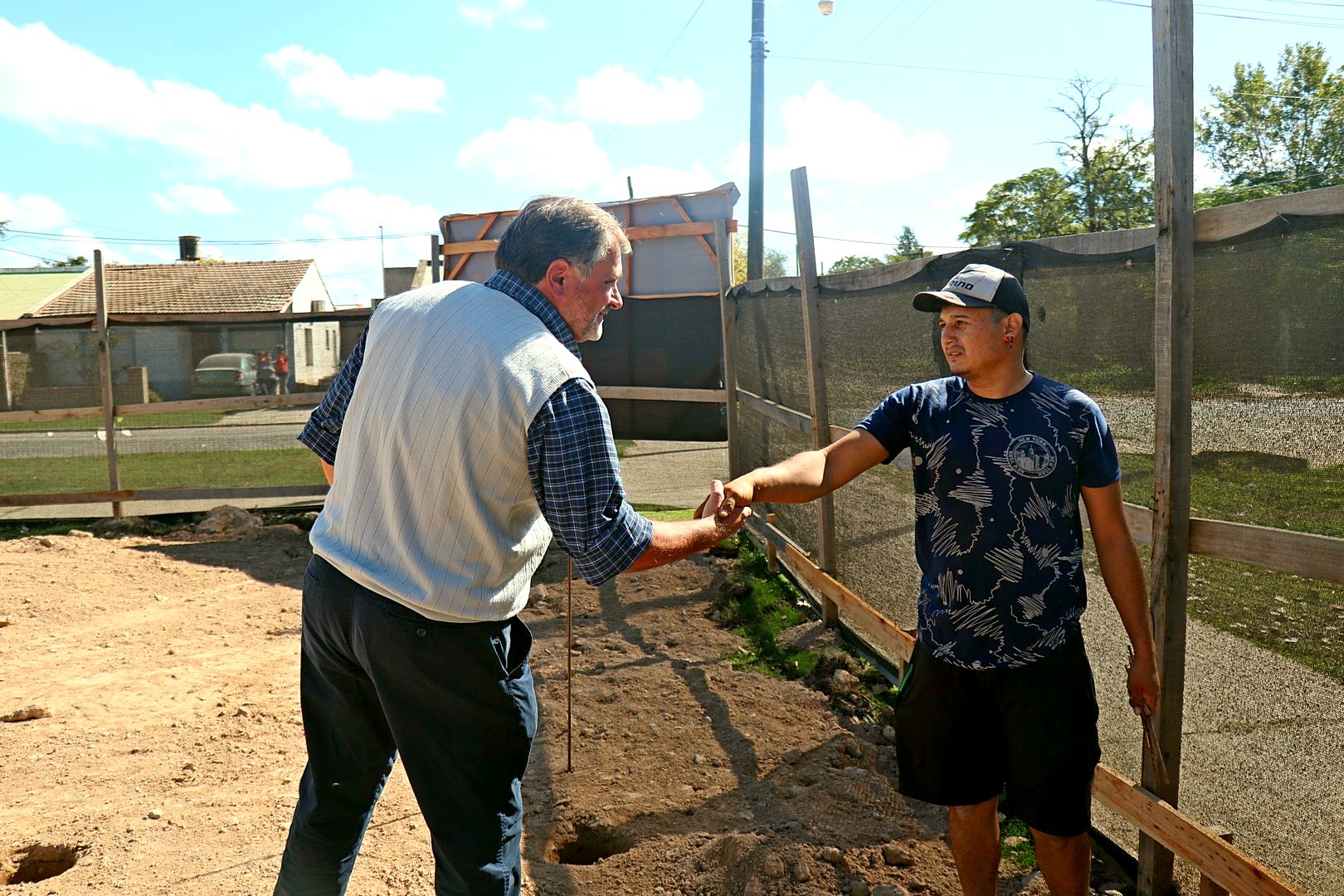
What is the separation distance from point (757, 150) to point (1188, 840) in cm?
2008

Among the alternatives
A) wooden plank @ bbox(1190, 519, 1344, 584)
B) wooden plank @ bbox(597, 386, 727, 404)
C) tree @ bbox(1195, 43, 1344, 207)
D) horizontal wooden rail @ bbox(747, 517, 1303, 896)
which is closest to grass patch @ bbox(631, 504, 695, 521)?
wooden plank @ bbox(597, 386, 727, 404)

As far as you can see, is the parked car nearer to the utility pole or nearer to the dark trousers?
the dark trousers

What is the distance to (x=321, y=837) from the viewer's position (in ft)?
8.55

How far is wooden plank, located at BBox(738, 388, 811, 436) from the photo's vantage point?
5998 millimetres

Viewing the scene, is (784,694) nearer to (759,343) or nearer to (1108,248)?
(1108,248)

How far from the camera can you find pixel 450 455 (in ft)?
7.23

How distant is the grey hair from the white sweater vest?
0.37 feet

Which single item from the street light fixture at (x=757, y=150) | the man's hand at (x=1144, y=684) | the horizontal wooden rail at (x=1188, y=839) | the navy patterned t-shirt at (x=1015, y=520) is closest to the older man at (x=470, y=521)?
the navy patterned t-shirt at (x=1015, y=520)

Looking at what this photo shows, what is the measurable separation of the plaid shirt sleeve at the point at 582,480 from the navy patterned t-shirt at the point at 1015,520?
90cm

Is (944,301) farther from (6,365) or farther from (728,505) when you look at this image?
(6,365)

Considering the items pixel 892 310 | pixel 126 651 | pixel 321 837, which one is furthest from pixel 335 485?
pixel 126 651

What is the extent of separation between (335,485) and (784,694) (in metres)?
3.05

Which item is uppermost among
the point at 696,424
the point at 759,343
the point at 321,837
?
the point at 759,343

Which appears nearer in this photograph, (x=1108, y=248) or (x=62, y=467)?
(x=1108, y=248)
